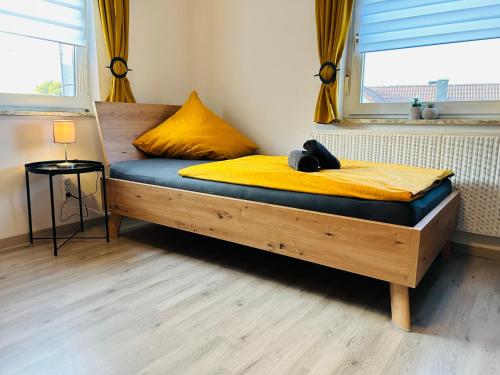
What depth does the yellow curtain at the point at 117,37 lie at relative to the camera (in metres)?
2.57

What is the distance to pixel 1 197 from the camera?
2.22 m

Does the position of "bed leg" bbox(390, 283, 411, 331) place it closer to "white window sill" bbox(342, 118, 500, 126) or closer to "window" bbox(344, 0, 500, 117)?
"white window sill" bbox(342, 118, 500, 126)

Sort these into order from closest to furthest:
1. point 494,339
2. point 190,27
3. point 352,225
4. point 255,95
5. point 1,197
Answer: point 494,339, point 352,225, point 1,197, point 255,95, point 190,27

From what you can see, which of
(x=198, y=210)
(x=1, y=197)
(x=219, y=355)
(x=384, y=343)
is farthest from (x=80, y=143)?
(x=384, y=343)

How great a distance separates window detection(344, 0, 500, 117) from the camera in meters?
2.17

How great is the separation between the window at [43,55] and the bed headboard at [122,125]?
0.26 m

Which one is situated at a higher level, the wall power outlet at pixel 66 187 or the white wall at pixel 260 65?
the white wall at pixel 260 65

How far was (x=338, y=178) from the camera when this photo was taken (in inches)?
62.9

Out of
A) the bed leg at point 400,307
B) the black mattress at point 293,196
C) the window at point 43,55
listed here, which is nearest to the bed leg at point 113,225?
the black mattress at point 293,196

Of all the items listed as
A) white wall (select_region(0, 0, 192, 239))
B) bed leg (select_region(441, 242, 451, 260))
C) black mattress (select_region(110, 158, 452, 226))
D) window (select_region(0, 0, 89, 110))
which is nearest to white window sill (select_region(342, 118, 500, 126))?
black mattress (select_region(110, 158, 452, 226))

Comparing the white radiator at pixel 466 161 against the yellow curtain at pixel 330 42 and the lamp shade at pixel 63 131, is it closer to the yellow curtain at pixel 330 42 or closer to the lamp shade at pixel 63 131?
the yellow curtain at pixel 330 42

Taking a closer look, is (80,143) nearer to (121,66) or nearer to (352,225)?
(121,66)

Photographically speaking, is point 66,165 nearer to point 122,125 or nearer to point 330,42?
point 122,125

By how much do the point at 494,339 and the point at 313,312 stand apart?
0.65 metres
